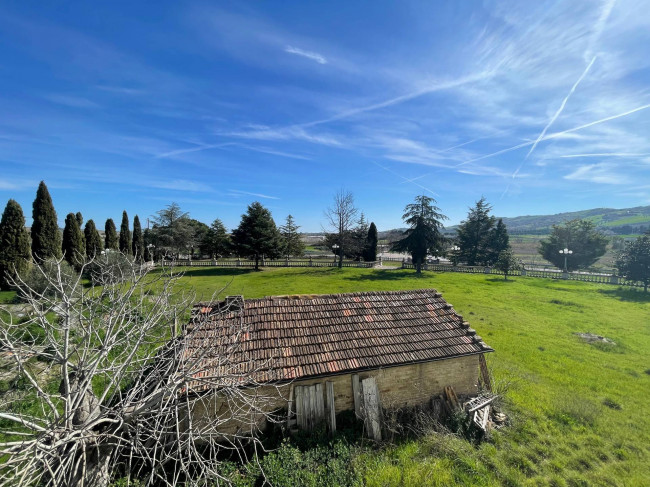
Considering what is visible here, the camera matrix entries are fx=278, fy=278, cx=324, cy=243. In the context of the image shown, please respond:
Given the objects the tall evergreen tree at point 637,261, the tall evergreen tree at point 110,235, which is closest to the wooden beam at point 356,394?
the tall evergreen tree at point 637,261

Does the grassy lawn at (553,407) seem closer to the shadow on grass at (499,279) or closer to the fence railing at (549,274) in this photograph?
the shadow on grass at (499,279)

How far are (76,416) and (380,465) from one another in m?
6.16

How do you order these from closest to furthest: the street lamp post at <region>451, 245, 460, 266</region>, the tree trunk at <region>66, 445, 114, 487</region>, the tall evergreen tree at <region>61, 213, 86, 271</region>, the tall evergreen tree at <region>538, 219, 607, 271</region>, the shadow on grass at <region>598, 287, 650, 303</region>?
the tree trunk at <region>66, 445, 114, 487</region> < the shadow on grass at <region>598, 287, 650, 303</region> < the tall evergreen tree at <region>61, 213, 86, 271</region> < the tall evergreen tree at <region>538, 219, 607, 271</region> < the street lamp post at <region>451, 245, 460, 266</region>

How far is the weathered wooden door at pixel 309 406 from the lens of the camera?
729 centimetres

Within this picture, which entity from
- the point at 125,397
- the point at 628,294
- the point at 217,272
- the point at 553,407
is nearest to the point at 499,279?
the point at 628,294

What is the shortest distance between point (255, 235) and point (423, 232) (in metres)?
21.6

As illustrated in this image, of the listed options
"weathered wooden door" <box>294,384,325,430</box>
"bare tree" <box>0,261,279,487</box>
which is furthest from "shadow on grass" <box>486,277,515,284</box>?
"bare tree" <box>0,261,279,487</box>

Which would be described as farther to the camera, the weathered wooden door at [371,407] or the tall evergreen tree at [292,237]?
the tall evergreen tree at [292,237]

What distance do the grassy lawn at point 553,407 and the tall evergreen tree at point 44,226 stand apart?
1505 centimetres

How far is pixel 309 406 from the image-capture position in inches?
292

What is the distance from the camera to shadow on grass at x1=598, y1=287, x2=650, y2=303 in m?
23.4

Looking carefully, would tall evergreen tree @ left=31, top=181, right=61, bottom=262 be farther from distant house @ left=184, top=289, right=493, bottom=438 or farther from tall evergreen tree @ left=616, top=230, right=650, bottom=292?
tall evergreen tree @ left=616, top=230, right=650, bottom=292

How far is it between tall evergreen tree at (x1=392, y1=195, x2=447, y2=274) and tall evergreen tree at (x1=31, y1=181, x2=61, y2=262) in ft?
117

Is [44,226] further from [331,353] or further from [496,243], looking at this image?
[496,243]
